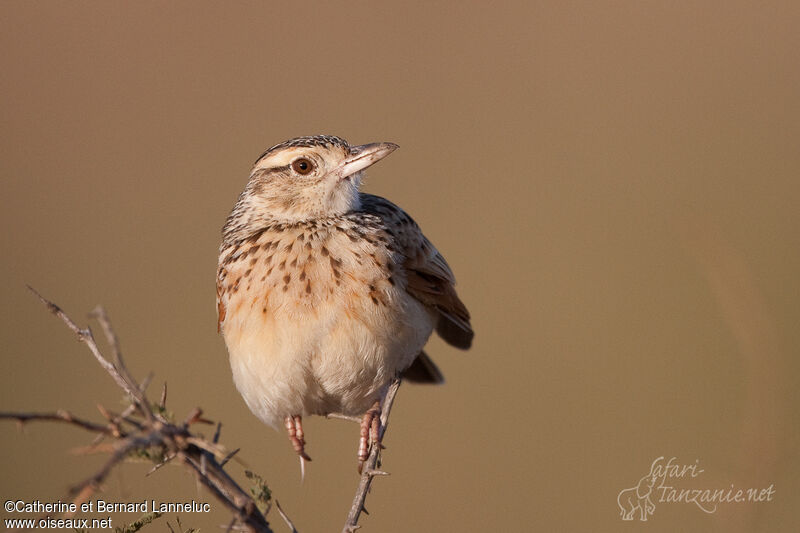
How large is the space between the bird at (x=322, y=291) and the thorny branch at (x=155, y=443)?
1836 millimetres

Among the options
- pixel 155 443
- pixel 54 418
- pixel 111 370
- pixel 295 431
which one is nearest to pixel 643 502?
pixel 295 431

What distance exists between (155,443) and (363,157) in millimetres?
3011

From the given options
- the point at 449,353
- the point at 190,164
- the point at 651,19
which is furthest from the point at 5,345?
the point at 651,19

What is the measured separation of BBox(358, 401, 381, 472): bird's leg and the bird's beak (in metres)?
1.19

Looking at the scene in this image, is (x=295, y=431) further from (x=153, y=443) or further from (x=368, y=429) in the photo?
(x=153, y=443)

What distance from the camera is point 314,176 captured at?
17.1 feet

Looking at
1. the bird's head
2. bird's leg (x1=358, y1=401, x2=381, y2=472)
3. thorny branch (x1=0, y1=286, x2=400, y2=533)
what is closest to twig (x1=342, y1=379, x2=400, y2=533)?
bird's leg (x1=358, y1=401, x2=381, y2=472)

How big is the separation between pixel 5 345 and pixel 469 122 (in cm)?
700

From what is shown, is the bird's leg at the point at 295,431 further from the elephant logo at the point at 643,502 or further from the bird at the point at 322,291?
the elephant logo at the point at 643,502

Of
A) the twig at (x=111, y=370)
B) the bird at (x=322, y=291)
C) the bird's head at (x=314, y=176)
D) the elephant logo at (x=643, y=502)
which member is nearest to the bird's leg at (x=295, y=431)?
the bird at (x=322, y=291)

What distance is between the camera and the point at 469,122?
569 inches

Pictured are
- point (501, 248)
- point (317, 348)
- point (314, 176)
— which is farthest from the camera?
point (501, 248)

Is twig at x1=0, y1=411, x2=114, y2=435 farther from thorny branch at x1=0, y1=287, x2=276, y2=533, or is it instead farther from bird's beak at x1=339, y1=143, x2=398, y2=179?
bird's beak at x1=339, y1=143, x2=398, y2=179

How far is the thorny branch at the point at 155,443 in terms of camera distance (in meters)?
2.09
